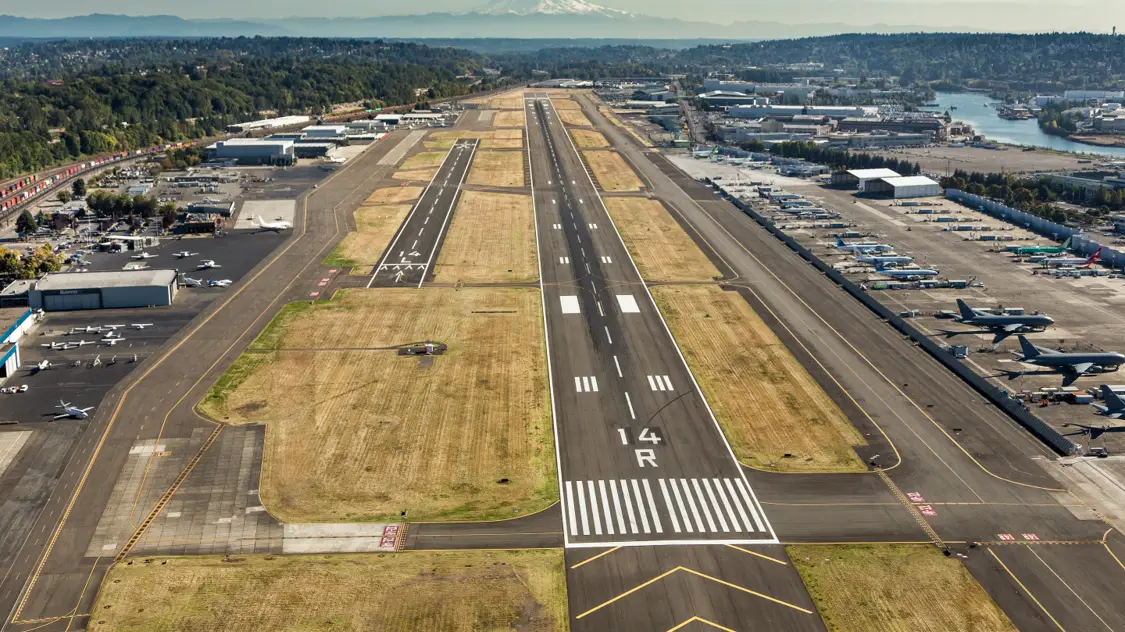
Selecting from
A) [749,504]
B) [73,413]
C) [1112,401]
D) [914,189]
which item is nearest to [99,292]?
[73,413]

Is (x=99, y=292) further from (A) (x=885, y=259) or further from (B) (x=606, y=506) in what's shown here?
(A) (x=885, y=259)

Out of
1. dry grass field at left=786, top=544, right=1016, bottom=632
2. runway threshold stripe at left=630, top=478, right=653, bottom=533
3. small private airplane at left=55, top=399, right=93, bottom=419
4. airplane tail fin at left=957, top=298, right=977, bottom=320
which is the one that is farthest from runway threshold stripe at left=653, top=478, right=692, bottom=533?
airplane tail fin at left=957, top=298, right=977, bottom=320

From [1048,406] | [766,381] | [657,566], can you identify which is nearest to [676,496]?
[657,566]

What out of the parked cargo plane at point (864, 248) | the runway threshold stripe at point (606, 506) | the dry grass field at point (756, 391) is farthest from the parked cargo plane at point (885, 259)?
the runway threshold stripe at point (606, 506)

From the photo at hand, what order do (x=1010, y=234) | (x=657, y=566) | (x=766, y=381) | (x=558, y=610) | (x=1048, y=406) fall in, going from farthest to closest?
(x=1010, y=234), (x=766, y=381), (x=1048, y=406), (x=657, y=566), (x=558, y=610)

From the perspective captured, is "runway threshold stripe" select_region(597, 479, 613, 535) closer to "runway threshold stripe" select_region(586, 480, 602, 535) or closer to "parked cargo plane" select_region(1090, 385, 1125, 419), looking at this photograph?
"runway threshold stripe" select_region(586, 480, 602, 535)

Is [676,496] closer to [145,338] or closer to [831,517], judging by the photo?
[831,517]

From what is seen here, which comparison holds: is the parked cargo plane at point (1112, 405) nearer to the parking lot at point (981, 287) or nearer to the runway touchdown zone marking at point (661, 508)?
the parking lot at point (981, 287)
